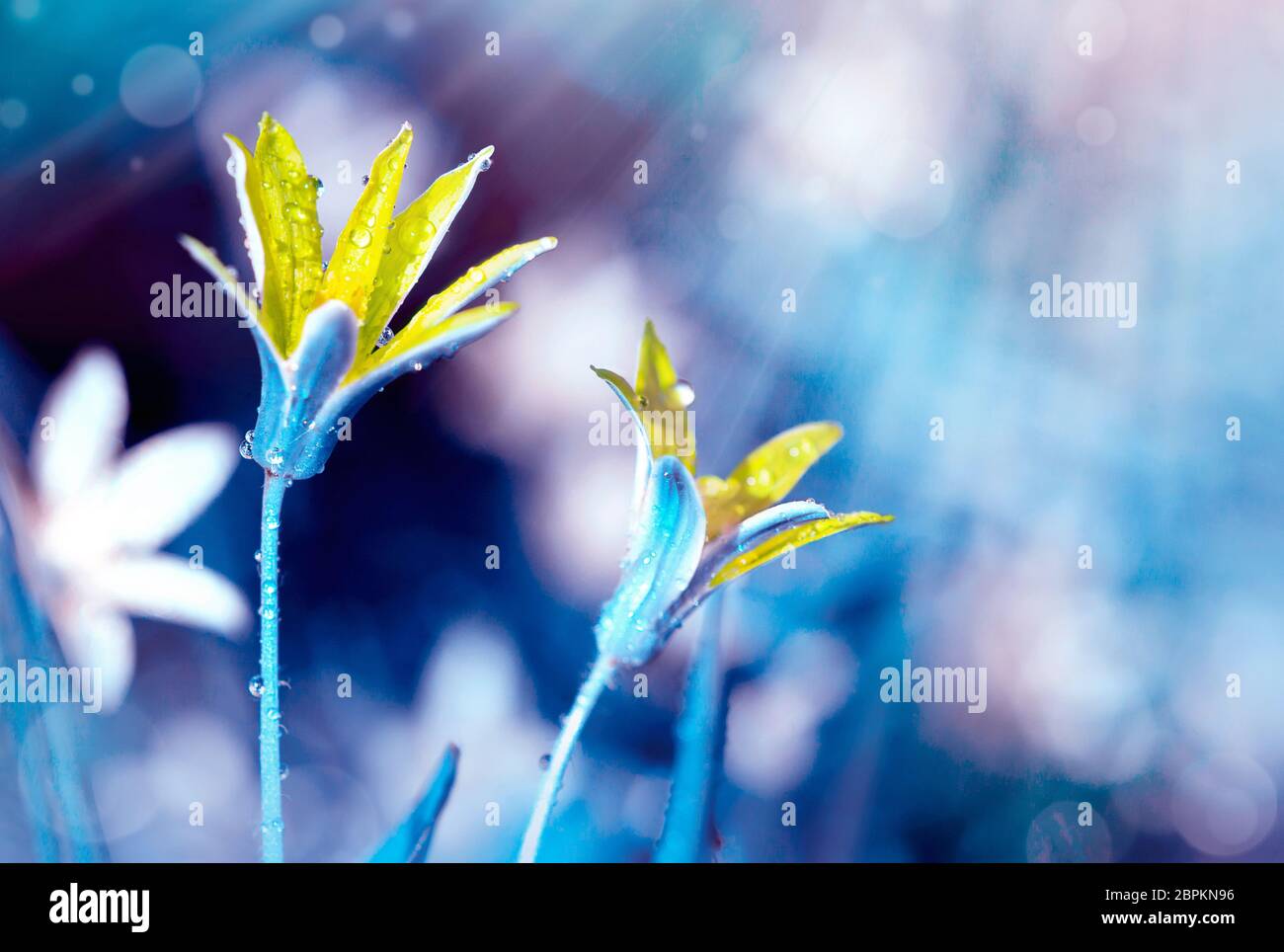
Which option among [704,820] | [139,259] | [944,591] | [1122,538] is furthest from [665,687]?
[139,259]

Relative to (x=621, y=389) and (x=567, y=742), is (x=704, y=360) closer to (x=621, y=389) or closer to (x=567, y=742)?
(x=621, y=389)

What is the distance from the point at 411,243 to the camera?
0.45 meters

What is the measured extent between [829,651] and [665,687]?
0.12 meters

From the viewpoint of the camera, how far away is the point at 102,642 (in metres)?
0.56

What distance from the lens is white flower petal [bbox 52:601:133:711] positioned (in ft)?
1.81

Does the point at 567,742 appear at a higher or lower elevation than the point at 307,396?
lower

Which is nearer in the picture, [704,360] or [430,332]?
[430,332]

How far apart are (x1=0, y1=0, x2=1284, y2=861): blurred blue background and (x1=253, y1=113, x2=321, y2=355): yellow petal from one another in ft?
0.42

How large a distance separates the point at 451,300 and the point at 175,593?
Answer: 301 mm

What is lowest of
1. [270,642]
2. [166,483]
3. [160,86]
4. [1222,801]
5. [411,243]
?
[1222,801]

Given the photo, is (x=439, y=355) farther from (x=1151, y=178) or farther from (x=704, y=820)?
(x=1151, y=178)

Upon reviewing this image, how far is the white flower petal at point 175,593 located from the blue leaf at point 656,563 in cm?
27

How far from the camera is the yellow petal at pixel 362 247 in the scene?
43 centimetres

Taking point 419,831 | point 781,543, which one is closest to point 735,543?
point 781,543
